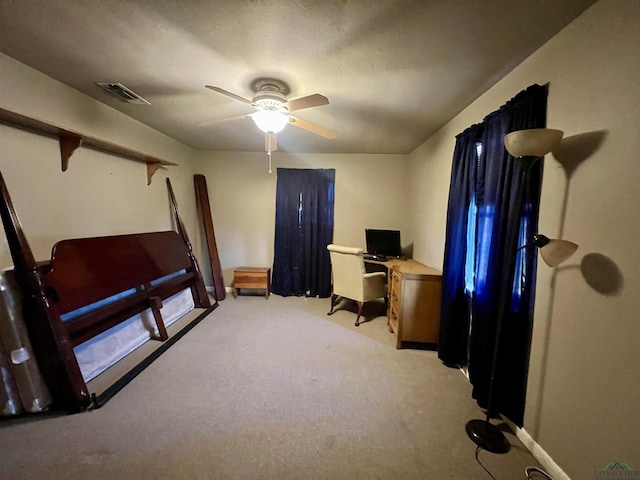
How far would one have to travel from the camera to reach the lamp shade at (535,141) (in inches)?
49.1

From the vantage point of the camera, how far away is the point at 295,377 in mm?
2156

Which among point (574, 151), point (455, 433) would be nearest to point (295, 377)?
point (455, 433)

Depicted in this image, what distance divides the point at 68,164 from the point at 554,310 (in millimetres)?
3689

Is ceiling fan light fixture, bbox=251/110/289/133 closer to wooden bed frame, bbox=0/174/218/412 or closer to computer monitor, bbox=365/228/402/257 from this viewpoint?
wooden bed frame, bbox=0/174/218/412

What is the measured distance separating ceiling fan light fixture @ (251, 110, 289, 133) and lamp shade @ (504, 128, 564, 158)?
1539mm

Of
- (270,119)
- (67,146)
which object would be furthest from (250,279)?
(270,119)

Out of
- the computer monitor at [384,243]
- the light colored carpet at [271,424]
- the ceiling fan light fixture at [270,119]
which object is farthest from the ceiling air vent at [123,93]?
the computer monitor at [384,243]

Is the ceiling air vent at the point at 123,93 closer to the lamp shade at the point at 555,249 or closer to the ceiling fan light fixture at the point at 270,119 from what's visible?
the ceiling fan light fixture at the point at 270,119

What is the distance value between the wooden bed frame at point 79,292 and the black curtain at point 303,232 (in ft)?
5.33

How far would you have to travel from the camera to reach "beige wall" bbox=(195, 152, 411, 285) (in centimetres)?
431

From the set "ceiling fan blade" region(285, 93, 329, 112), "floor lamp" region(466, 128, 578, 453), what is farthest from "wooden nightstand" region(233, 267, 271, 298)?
"floor lamp" region(466, 128, 578, 453)

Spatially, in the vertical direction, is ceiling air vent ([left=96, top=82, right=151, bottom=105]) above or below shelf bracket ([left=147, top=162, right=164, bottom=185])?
above

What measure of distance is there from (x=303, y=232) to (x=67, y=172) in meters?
2.88

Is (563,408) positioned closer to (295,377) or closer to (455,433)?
(455,433)
